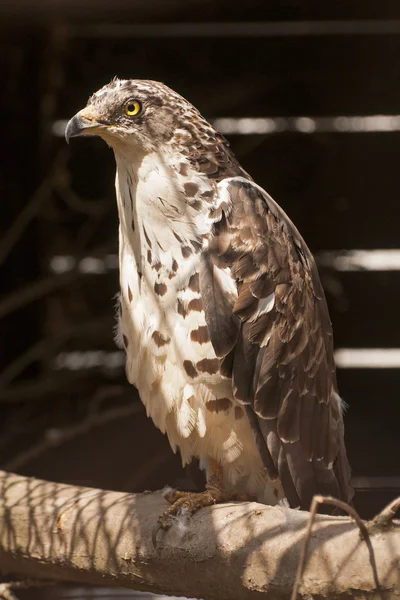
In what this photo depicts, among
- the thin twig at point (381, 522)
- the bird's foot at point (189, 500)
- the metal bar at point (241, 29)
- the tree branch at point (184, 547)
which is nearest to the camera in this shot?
the thin twig at point (381, 522)

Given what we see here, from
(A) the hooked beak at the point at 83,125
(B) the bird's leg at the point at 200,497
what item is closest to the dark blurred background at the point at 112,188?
(B) the bird's leg at the point at 200,497

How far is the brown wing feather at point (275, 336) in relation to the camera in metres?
2.13

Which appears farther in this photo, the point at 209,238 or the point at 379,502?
the point at 379,502

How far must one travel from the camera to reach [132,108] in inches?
85.0

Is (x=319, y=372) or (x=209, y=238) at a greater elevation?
(x=209, y=238)

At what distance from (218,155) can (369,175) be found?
5.05 feet

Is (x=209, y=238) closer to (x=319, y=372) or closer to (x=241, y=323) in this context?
(x=241, y=323)

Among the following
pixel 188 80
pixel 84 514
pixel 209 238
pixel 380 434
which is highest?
pixel 188 80

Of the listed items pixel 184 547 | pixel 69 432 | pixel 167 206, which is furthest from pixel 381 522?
pixel 69 432

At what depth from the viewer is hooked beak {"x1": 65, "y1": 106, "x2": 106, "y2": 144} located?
2141 millimetres

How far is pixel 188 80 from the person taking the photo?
3596 millimetres

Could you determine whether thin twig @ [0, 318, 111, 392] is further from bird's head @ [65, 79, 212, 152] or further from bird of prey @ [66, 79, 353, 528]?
bird's head @ [65, 79, 212, 152]

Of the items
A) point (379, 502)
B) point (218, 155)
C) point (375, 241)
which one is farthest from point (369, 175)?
point (218, 155)

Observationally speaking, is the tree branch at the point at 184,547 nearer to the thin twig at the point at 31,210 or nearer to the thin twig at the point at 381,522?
the thin twig at the point at 381,522
